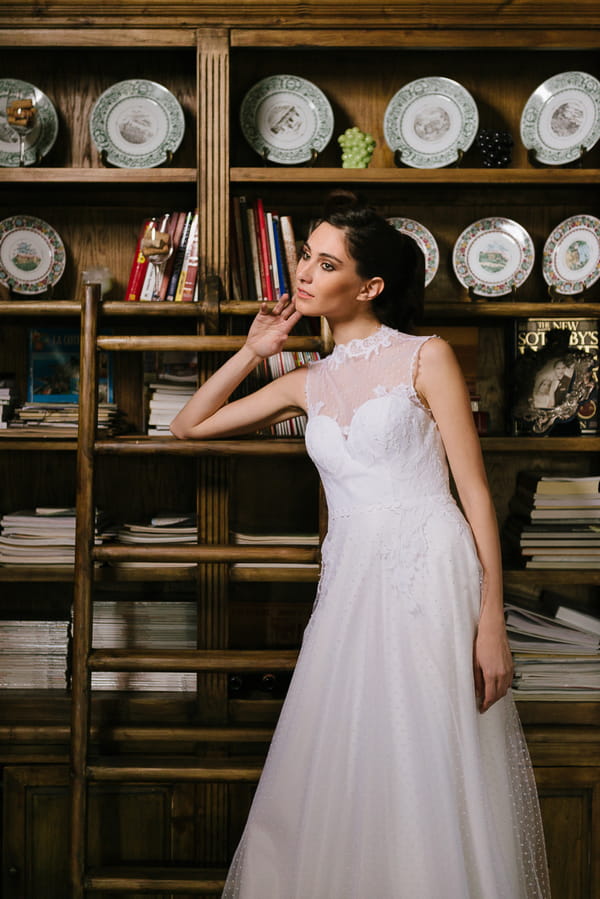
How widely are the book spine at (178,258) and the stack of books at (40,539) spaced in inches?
25.4

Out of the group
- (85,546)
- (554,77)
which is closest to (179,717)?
(85,546)

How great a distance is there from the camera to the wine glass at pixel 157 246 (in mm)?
2031

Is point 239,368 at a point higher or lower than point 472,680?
higher

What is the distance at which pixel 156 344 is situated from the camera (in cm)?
191

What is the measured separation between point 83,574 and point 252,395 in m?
0.61

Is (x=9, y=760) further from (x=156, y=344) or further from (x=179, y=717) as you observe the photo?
(x=156, y=344)

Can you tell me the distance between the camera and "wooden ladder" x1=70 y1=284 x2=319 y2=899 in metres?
1.85

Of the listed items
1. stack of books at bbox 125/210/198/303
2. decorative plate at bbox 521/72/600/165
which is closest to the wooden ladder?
stack of books at bbox 125/210/198/303

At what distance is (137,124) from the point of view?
216cm

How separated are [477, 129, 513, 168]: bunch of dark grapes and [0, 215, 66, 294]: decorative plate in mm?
1233

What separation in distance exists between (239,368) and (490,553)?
2.31ft

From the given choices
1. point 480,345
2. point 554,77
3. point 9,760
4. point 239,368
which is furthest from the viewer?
point 480,345

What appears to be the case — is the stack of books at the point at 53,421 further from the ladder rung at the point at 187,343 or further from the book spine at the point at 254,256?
the book spine at the point at 254,256

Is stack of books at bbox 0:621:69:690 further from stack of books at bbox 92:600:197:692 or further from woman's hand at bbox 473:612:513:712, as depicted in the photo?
woman's hand at bbox 473:612:513:712
